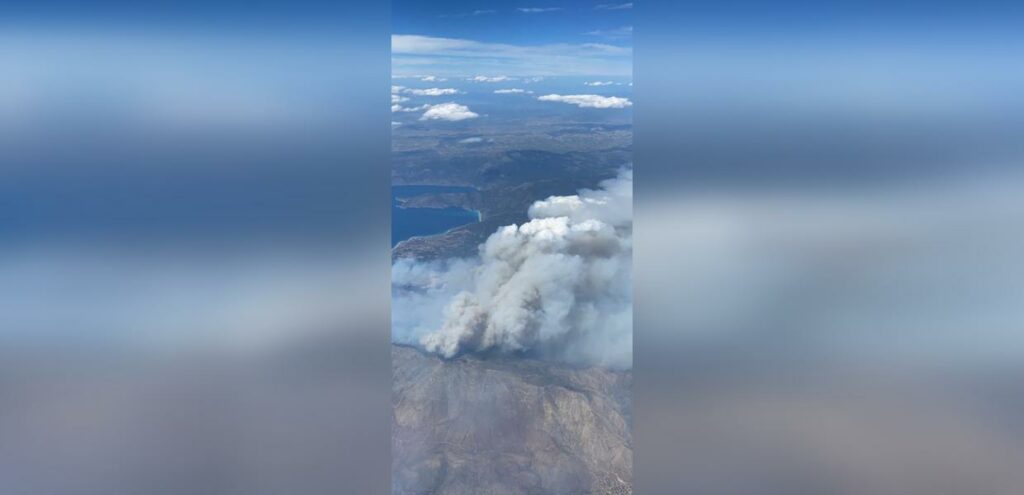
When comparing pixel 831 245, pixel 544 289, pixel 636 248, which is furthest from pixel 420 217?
pixel 831 245

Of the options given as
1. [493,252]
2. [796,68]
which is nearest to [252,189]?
[493,252]

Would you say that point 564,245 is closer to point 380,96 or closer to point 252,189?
point 380,96

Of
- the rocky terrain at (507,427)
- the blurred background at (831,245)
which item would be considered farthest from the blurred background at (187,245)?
the blurred background at (831,245)

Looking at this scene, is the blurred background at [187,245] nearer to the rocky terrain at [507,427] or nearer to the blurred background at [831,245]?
the rocky terrain at [507,427]

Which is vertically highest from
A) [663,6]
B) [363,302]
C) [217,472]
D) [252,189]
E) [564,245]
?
[663,6]

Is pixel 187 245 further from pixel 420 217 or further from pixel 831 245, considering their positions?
pixel 831 245

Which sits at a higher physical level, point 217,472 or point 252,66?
point 252,66
